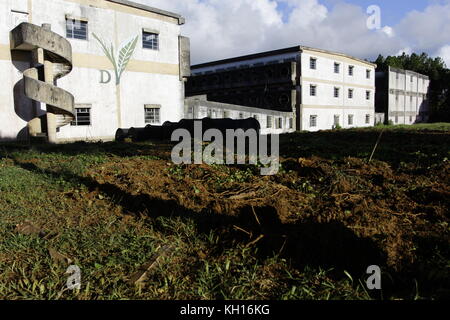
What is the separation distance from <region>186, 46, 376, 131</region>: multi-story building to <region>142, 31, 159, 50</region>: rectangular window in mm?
14795

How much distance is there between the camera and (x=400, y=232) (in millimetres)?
4281

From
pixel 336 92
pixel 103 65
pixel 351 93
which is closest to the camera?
pixel 103 65

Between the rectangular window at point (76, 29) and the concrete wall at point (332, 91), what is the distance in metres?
20.1

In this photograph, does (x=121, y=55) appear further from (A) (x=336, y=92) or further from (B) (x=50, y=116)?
(A) (x=336, y=92)

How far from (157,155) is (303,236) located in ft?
20.8

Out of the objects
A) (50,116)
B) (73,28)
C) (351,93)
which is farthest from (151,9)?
(351,93)

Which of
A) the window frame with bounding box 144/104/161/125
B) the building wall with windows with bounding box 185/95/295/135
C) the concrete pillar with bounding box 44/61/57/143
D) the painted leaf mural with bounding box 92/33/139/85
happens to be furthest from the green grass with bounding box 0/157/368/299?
the building wall with windows with bounding box 185/95/295/135

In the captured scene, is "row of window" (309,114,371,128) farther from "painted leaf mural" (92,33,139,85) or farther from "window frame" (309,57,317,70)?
"painted leaf mural" (92,33,139,85)

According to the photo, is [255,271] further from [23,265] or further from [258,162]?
[258,162]

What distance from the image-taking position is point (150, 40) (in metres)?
21.2

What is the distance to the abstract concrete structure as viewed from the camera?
14.4 m

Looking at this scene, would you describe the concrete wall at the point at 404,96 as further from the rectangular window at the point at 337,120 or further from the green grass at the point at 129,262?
the green grass at the point at 129,262

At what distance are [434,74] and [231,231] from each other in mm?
58389
